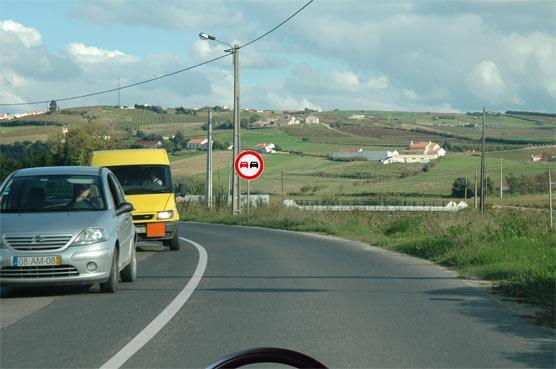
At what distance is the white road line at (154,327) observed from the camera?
7866mm

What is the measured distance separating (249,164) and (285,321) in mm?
24748

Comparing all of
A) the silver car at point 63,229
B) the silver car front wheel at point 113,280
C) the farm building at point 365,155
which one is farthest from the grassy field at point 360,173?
the silver car front wheel at point 113,280

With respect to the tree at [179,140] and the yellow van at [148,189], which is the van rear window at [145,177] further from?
the tree at [179,140]

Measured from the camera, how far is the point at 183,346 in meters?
8.45

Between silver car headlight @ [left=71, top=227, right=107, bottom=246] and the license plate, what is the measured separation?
1.07ft

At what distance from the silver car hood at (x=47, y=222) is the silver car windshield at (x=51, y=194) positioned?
341 mm

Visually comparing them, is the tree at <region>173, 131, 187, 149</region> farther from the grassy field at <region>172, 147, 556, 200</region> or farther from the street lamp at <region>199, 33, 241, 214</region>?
the street lamp at <region>199, 33, 241, 214</region>

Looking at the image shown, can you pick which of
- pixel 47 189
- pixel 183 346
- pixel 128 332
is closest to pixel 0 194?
pixel 47 189

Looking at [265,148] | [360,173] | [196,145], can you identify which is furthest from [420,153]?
[196,145]

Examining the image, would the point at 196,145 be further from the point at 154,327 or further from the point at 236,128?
the point at 154,327

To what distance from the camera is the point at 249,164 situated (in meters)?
34.5

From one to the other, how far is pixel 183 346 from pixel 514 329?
3.57 m

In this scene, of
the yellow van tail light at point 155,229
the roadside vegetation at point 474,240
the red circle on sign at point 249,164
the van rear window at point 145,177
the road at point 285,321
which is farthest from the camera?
the red circle on sign at point 249,164

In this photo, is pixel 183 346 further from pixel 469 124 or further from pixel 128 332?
pixel 469 124
